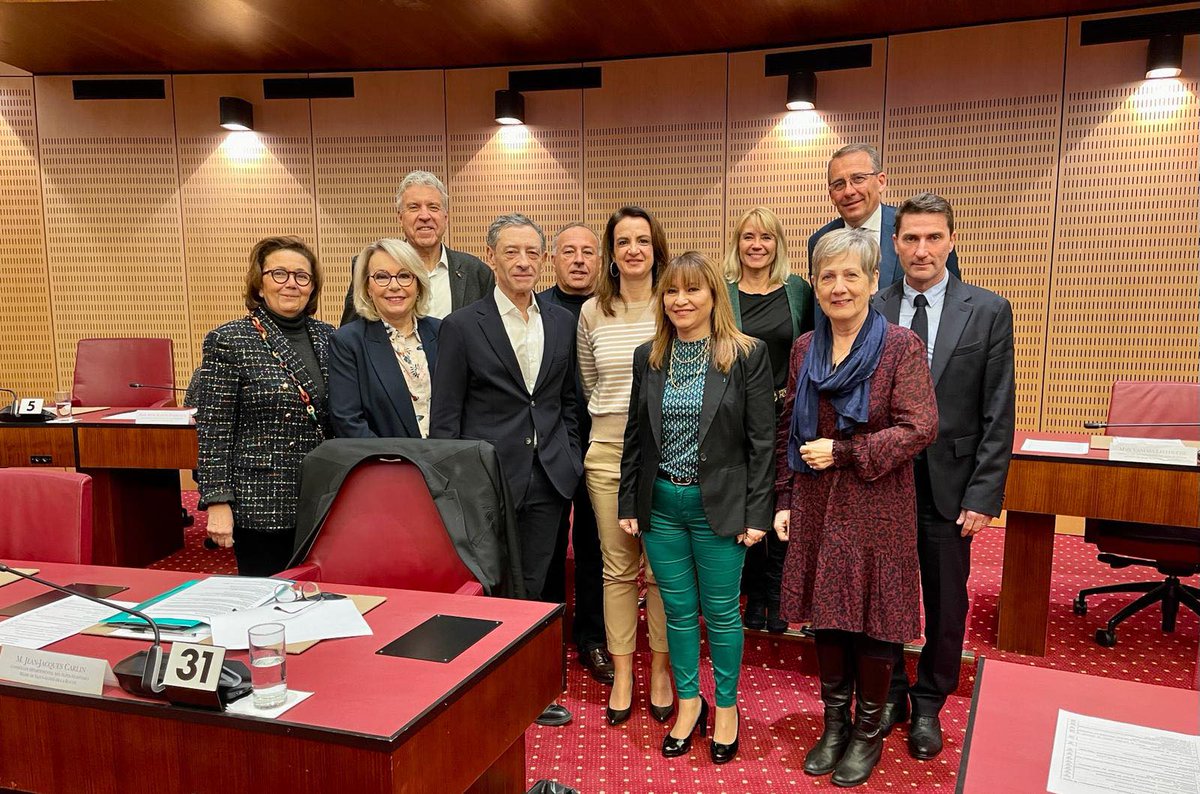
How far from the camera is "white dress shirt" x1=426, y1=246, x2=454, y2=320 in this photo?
3.52 m

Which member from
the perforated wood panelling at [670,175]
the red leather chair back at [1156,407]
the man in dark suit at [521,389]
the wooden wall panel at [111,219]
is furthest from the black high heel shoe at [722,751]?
the wooden wall panel at [111,219]

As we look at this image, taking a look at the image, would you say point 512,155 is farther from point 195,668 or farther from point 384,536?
point 195,668

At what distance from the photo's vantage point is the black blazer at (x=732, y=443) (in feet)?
7.93

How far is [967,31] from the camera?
5.21 m

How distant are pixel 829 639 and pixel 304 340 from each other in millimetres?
1929

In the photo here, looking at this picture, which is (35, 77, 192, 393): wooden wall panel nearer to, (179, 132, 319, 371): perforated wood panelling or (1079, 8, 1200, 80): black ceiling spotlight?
(179, 132, 319, 371): perforated wood panelling

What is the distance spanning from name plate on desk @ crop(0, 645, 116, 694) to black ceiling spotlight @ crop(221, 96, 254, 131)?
5.62 meters

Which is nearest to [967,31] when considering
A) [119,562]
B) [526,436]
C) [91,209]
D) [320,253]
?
[526,436]

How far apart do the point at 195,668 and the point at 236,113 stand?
5889 mm

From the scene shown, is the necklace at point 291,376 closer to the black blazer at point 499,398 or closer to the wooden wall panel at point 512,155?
the black blazer at point 499,398

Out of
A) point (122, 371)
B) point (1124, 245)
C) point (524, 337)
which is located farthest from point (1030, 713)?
point (122, 371)

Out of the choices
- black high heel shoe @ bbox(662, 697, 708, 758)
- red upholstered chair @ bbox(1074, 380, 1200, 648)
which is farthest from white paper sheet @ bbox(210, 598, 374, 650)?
red upholstered chair @ bbox(1074, 380, 1200, 648)

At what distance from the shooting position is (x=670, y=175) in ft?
19.9

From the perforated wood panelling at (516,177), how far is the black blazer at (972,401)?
415 centimetres
